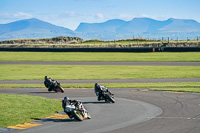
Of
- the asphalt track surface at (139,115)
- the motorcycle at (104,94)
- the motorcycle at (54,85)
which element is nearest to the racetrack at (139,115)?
the asphalt track surface at (139,115)

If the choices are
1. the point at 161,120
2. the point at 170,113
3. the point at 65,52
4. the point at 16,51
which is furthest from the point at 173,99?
the point at 16,51

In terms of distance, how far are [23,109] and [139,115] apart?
6.74 metres

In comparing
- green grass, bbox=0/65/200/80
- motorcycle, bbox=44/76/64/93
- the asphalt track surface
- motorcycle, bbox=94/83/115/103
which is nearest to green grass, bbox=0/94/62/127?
the asphalt track surface

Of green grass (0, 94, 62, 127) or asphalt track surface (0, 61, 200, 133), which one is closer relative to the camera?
asphalt track surface (0, 61, 200, 133)

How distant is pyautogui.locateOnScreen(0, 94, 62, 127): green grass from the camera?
1906cm

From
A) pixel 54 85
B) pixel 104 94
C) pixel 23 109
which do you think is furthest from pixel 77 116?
pixel 54 85

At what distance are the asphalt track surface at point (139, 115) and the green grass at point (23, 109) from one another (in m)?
1.50

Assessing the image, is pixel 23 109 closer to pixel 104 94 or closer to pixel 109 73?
pixel 104 94

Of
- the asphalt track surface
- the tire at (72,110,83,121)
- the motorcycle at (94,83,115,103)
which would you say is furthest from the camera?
the motorcycle at (94,83,115,103)

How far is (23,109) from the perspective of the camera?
2164 cm

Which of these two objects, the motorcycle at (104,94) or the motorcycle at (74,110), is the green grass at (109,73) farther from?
the motorcycle at (74,110)

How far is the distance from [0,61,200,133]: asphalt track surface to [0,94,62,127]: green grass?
150 cm

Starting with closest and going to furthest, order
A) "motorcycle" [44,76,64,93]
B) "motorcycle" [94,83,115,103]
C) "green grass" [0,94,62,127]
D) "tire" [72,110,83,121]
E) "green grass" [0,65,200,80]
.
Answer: "tire" [72,110,83,121]
"green grass" [0,94,62,127]
"motorcycle" [94,83,115,103]
"motorcycle" [44,76,64,93]
"green grass" [0,65,200,80]

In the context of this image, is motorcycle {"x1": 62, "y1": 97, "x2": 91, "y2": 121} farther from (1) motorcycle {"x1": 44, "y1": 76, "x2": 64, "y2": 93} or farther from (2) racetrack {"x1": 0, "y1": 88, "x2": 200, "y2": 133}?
(1) motorcycle {"x1": 44, "y1": 76, "x2": 64, "y2": 93}
